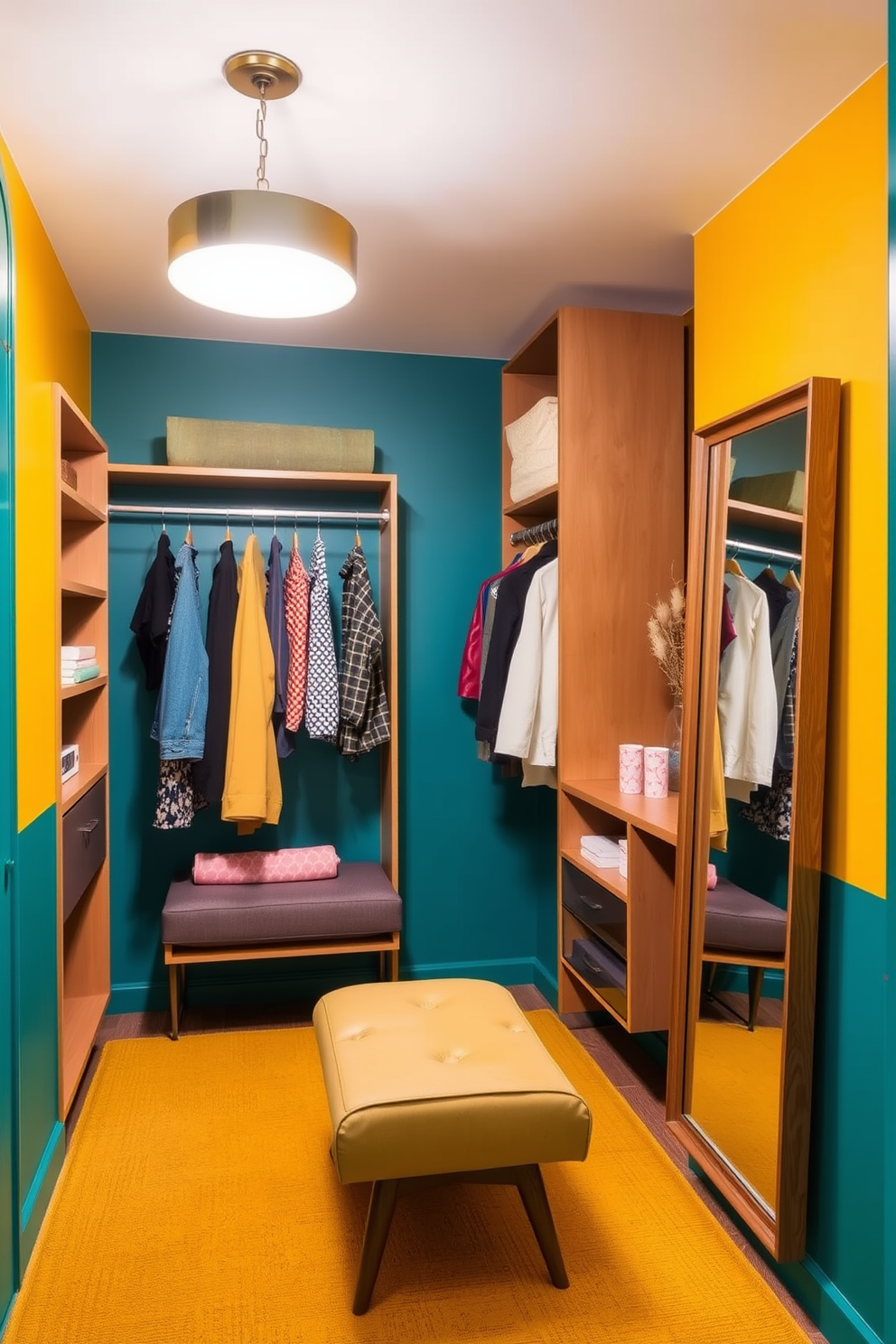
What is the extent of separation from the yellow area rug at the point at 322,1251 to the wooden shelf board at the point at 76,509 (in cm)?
186

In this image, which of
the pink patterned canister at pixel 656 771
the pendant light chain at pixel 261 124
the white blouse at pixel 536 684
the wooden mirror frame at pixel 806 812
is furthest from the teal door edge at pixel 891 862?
the white blouse at pixel 536 684

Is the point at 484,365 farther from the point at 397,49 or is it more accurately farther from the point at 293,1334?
the point at 293,1334

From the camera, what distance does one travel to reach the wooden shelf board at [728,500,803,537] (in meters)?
2.13

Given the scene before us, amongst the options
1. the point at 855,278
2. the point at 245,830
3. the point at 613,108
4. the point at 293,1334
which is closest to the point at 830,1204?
the point at 293,1334

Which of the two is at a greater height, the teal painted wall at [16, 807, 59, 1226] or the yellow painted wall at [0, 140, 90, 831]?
the yellow painted wall at [0, 140, 90, 831]

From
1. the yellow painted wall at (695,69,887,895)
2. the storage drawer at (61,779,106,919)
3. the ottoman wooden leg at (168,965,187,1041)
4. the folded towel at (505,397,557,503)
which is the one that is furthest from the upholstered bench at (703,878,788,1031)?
the ottoman wooden leg at (168,965,187,1041)

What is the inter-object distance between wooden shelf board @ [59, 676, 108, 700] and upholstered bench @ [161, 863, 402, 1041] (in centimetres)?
80

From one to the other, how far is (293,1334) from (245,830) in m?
1.75

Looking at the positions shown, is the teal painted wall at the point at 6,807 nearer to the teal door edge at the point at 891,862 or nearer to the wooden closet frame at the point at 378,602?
the wooden closet frame at the point at 378,602

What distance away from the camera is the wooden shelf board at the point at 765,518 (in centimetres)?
A: 213

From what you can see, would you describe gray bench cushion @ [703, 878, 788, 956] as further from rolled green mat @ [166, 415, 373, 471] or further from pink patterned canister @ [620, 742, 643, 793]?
rolled green mat @ [166, 415, 373, 471]

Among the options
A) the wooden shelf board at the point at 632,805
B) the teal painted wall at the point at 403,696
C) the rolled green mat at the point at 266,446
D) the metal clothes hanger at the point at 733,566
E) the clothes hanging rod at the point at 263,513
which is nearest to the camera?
the metal clothes hanger at the point at 733,566

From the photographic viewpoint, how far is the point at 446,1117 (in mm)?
1962

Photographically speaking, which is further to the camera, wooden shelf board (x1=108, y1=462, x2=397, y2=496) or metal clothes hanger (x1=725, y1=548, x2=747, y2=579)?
wooden shelf board (x1=108, y1=462, x2=397, y2=496)
